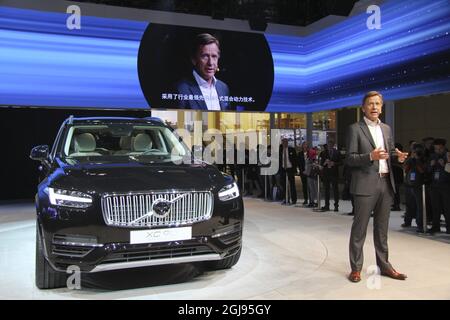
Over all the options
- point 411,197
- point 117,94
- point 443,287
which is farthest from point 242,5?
point 443,287

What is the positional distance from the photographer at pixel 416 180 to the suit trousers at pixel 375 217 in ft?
8.67

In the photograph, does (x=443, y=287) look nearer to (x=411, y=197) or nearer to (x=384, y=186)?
(x=384, y=186)

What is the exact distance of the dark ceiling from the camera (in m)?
10.8

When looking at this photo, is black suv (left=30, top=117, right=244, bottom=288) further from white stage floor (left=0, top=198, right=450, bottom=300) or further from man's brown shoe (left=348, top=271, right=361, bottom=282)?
man's brown shoe (left=348, top=271, right=361, bottom=282)

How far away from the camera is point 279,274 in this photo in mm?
4500

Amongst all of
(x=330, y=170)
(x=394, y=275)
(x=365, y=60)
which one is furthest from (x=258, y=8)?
(x=394, y=275)

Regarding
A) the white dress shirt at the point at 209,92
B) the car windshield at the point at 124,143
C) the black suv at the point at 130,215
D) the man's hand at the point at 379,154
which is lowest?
the black suv at the point at 130,215

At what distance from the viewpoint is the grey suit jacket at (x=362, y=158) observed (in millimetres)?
4176

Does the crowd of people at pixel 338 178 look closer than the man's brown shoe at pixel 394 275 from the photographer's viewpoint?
No

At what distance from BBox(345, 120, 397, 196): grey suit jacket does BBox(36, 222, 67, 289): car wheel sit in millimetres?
2770

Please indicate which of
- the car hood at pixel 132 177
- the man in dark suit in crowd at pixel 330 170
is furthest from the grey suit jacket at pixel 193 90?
the car hood at pixel 132 177

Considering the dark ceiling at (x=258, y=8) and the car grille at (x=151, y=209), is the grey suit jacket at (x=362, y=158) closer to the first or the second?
the car grille at (x=151, y=209)

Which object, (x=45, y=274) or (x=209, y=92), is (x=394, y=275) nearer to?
(x=45, y=274)

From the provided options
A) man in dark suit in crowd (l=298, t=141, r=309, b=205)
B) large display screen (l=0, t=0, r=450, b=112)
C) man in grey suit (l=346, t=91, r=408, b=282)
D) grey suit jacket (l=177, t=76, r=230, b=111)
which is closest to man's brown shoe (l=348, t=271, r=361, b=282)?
man in grey suit (l=346, t=91, r=408, b=282)
